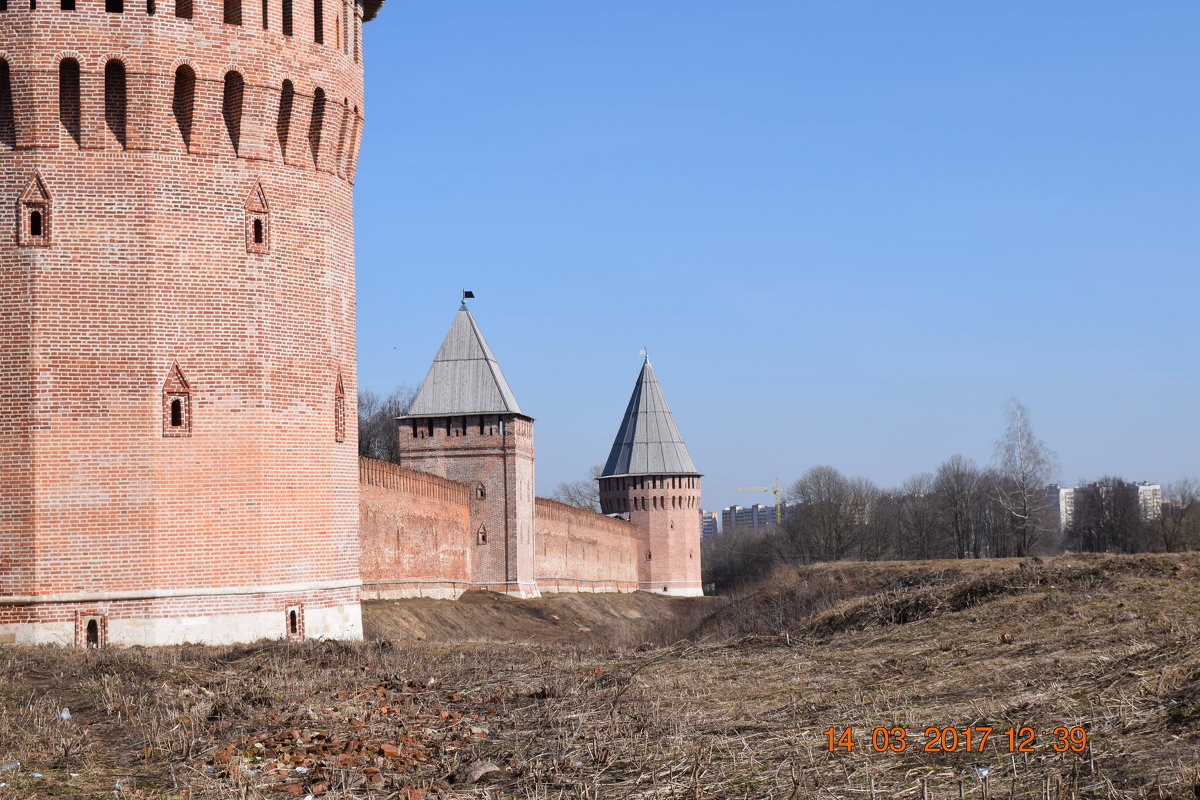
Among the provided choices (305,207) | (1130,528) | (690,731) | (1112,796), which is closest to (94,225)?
(305,207)

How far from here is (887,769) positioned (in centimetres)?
642

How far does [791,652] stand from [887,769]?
594 centimetres

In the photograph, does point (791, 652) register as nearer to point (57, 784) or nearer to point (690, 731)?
point (690, 731)

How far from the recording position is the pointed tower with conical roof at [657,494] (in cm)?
5328

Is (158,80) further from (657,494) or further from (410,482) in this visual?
(657,494)

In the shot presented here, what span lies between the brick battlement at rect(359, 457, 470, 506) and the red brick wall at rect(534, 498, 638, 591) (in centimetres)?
543

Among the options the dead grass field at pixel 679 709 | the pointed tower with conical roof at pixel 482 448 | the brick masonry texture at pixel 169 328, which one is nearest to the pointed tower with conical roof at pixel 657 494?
the pointed tower with conical roof at pixel 482 448

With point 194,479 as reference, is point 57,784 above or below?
below

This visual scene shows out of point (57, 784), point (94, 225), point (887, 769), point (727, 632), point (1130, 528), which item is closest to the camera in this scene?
point (887, 769)

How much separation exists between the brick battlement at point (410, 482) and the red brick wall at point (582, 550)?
5.43 metres

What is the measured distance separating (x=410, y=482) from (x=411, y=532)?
1086 millimetres

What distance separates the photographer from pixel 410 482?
28.9 metres

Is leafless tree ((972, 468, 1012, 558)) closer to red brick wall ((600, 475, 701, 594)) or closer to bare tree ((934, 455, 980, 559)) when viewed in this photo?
bare tree ((934, 455, 980, 559))
